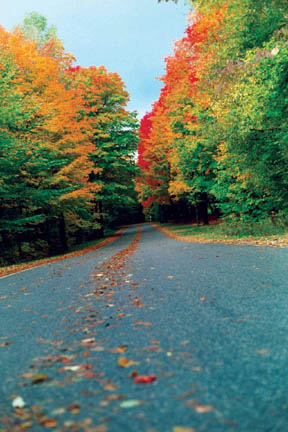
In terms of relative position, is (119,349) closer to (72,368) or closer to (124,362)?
(124,362)

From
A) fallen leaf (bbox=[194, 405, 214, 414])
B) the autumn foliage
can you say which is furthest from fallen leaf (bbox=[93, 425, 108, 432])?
the autumn foliage

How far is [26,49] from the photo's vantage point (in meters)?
13.4

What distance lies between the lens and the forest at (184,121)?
8562mm

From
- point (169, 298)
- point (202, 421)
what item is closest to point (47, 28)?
point (169, 298)

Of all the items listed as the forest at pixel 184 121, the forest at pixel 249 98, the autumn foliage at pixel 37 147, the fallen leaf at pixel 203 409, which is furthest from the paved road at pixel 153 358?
the autumn foliage at pixel 37 147

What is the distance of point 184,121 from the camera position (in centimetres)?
1565

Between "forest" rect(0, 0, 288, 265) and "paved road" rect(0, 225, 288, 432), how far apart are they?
5840 mm

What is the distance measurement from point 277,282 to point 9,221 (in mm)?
10078

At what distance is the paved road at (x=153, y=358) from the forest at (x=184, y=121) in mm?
5840

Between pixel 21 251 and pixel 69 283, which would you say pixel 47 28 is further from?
pixel 69 283

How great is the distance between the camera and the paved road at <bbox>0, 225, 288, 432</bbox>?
157cm

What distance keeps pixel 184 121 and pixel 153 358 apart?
49.4 feet

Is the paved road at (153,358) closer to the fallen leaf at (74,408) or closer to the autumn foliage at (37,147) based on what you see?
the fallen leaf at (74,408)

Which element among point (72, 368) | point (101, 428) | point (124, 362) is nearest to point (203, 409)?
point (101, 428)
